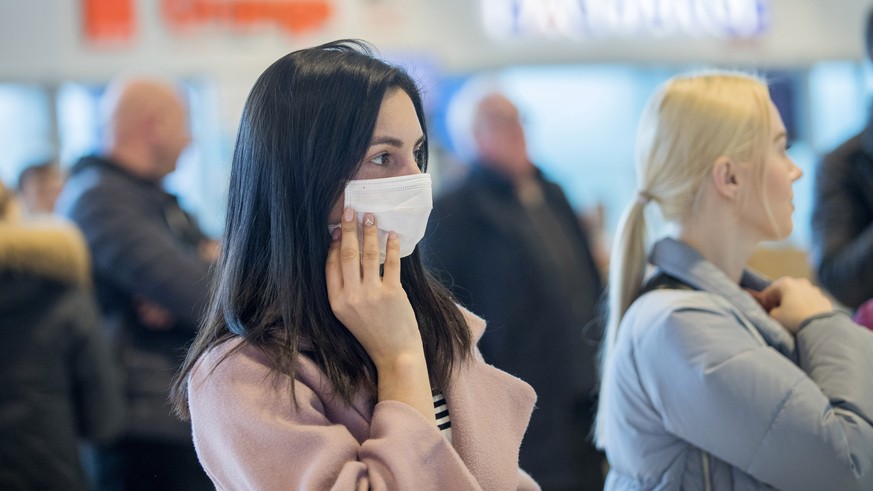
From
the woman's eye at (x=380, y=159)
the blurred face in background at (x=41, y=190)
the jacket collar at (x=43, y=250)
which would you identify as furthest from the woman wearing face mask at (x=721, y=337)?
the blurred face in background at (x=41, y=190)

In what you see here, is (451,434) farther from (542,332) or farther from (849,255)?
(542,332)

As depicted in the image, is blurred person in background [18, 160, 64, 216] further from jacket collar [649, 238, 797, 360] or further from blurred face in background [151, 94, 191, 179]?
jacket collar [649, 238, 797, 360]

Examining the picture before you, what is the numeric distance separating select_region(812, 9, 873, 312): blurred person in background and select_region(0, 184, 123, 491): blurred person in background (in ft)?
6.84

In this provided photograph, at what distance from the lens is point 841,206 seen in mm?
2619

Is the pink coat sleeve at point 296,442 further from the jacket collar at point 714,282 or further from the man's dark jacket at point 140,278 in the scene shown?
the man's dark jacket at point 140,278

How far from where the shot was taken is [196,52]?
6.51 meters

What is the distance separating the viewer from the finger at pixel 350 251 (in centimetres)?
147

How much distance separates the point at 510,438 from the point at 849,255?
131 centimetres

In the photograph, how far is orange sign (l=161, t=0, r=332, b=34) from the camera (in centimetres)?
645

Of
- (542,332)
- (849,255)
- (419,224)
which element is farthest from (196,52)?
(419,224)

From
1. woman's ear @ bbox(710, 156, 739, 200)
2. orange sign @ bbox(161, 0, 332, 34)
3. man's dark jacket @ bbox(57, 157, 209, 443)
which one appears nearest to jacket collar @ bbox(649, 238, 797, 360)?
woman's ear @ bbox(710, 156, 739, 200)

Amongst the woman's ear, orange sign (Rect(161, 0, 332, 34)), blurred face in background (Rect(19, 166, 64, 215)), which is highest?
the woman's ear

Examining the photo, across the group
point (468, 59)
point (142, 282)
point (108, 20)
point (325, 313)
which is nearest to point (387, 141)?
point (325, 313)

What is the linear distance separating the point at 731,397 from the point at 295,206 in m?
0.83
